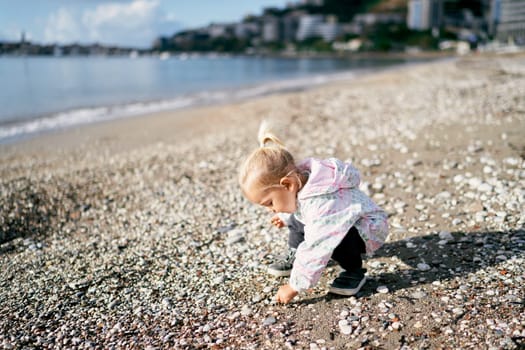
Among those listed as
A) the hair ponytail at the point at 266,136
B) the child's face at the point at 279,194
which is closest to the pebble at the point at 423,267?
the child's face at the point at 279,194

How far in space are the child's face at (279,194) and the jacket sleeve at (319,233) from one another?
0.44 ft

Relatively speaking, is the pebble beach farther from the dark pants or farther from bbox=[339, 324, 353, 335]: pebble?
the dark pants

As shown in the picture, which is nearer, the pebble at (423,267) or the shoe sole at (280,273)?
the pebble at (423,267)

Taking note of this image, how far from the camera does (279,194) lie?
355cm

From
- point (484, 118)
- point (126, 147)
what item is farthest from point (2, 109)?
point (484, 118)

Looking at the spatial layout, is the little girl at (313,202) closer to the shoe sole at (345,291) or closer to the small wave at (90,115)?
the shoe sole at (345,291)

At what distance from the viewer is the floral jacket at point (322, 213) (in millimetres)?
3479

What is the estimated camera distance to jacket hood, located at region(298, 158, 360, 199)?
3.52 metres

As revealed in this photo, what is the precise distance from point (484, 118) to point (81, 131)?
13.1 metres

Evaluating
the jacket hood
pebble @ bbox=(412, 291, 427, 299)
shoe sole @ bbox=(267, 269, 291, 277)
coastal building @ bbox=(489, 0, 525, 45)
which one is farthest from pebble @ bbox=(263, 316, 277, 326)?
coastal building @ bbox=(489, 0, 525, 45)

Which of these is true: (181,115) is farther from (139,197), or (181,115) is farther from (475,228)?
(475,228)

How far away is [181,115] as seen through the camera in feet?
59.9

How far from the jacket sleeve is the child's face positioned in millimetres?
133

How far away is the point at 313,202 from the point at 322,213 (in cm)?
12
